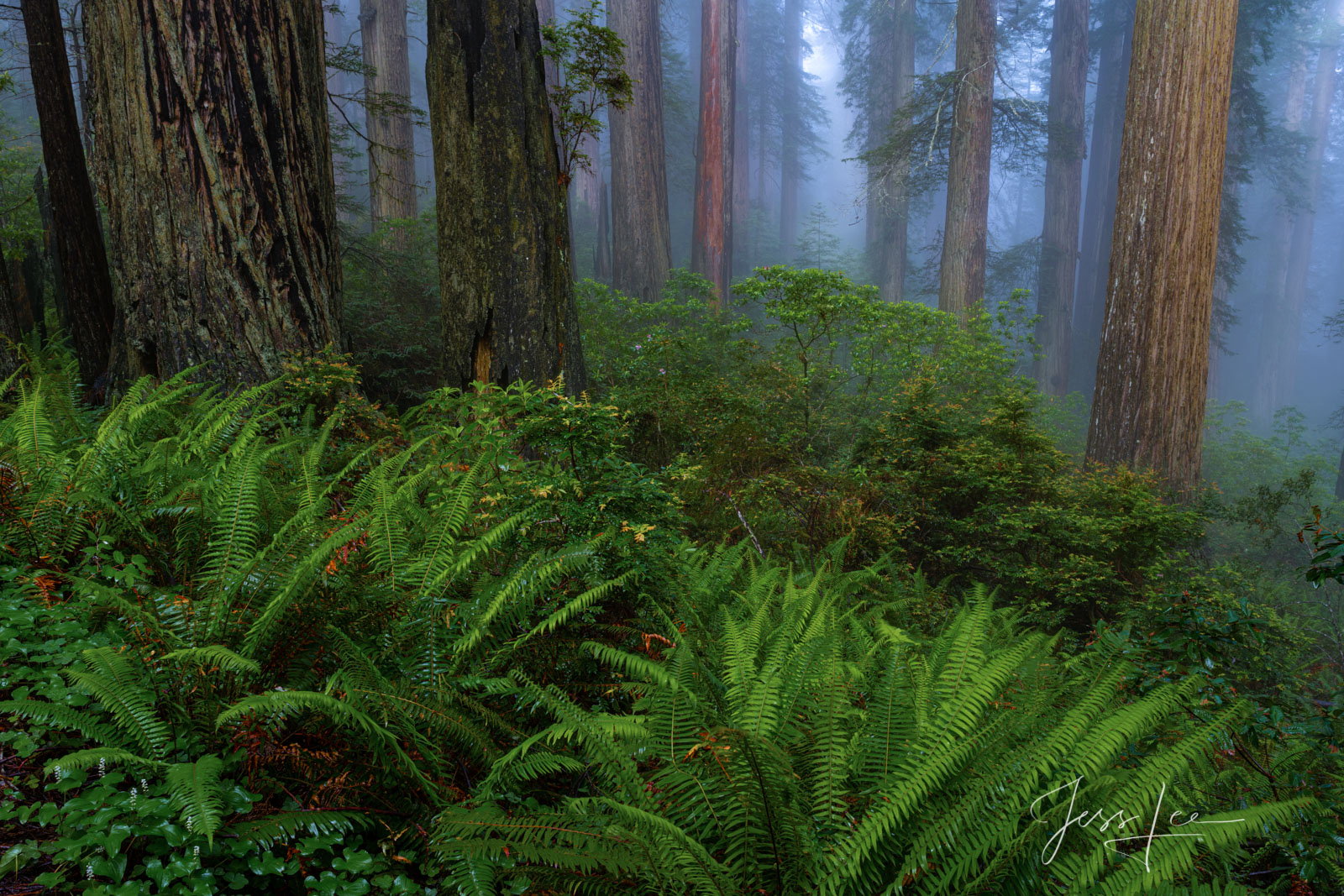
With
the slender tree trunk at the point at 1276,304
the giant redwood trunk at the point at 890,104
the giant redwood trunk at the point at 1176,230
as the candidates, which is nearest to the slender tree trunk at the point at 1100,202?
the giant redwood trunk at the point at 890,104

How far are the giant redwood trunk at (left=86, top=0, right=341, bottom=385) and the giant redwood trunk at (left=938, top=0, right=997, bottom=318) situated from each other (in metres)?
11.6

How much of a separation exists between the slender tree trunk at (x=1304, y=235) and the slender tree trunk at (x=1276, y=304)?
208 millimetres

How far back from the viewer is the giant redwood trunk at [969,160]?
12.9 metres

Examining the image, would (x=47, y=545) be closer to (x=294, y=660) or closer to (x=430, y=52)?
(x=294, y=660)

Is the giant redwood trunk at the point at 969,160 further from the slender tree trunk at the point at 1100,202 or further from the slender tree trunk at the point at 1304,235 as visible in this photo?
the slender tree trunk at the point at 1304,235

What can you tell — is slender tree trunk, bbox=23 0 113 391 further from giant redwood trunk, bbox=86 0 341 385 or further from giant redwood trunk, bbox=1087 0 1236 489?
giant redwood trunk, bbox=1087 0 1236 489

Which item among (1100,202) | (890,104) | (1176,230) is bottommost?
(1176,230)

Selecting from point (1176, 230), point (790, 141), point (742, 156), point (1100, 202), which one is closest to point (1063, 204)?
point (1100, 202)

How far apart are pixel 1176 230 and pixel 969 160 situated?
25.1ft

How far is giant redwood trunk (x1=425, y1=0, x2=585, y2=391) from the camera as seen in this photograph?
4.85 m

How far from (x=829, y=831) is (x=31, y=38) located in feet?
23.6

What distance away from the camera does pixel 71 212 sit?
4.91 metres

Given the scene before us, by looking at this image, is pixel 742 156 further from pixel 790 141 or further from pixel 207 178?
pixel 207 178

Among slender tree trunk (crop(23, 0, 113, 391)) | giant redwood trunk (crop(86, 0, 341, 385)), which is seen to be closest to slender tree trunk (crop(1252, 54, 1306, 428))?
giant redwood trunk (crop(86, 0, 341, 385))
